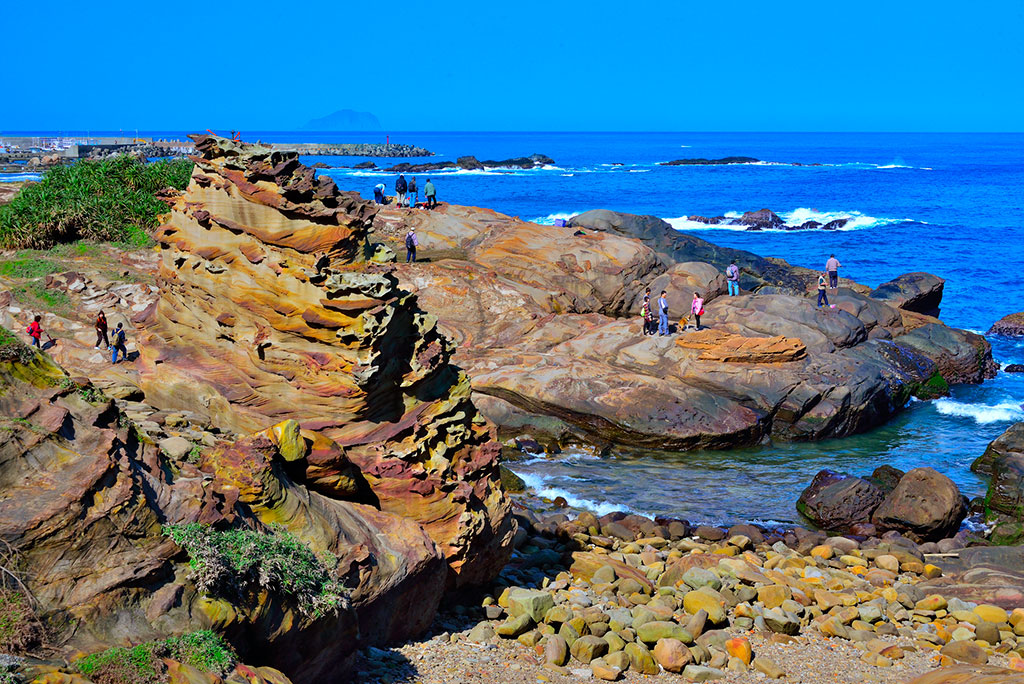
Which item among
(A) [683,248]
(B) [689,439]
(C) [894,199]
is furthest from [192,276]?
(C) [894,199]

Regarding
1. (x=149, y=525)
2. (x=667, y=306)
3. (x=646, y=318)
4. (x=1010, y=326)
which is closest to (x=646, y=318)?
(x=646, y=318)

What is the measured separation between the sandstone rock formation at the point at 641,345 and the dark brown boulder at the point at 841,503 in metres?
4.59

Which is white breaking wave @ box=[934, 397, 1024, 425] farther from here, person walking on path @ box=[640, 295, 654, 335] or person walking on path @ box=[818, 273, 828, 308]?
person walking on path @ box=[640, 295, 654, 335]

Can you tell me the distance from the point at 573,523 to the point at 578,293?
15947 millimetres

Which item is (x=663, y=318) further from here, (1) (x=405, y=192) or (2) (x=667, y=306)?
(1) (x=405, y=192)

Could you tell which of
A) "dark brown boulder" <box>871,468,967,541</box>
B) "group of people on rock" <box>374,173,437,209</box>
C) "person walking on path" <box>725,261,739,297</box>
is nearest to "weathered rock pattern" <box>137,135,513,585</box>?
"dark brown boulder" <box>871,468,967,541</box>

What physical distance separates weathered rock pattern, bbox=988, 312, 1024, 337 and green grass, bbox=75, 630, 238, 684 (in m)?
40.2

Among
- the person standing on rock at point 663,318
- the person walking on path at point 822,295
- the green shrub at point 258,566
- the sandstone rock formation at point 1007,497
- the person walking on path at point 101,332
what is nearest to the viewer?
the green shrub at point 258,566

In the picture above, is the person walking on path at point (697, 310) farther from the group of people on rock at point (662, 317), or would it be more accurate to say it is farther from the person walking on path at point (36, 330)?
the person walking on path at point (36, 330)

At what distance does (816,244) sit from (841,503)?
4603 cm

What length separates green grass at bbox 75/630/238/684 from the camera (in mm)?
7512

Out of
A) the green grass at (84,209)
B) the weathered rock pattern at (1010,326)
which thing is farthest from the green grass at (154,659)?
the weathered rock pattern at (1010,326)

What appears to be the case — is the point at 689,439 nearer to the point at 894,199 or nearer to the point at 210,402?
the point at 210,402

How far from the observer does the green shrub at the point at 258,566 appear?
8898 mm
